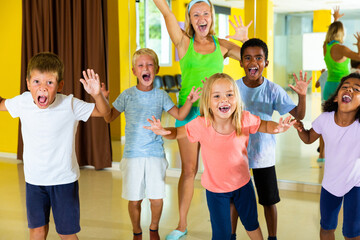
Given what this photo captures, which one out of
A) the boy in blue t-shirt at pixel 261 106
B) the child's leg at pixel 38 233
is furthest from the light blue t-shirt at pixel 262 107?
the child's leg at pixel 38 233

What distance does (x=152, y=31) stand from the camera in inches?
195

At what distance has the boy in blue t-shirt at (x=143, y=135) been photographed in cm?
278

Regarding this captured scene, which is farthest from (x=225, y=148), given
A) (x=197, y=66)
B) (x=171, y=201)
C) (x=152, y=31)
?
(x=152, y=31)

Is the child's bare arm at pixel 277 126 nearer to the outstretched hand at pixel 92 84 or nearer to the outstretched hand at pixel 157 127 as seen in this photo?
the outstretched hand at pixel 157 127

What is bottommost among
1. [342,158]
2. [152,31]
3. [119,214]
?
[119,214]

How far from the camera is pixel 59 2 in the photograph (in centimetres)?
505

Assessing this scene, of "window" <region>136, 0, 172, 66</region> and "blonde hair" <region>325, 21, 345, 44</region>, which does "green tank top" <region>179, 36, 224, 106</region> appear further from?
"window" <region>136, 0, 172, 66</region>

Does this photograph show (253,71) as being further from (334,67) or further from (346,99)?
(334,67)

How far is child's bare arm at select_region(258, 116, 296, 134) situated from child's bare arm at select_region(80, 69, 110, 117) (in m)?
0.85

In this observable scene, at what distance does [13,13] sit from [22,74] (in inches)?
35.7

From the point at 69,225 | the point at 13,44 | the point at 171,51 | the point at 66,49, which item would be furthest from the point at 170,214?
the point at 13,44

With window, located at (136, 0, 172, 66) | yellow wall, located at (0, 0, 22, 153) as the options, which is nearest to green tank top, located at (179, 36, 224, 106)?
window, located at (136, 0, 172, 66)

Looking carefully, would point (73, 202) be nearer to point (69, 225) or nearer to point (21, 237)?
point (69, 225)

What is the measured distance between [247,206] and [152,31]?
3.05 metres
